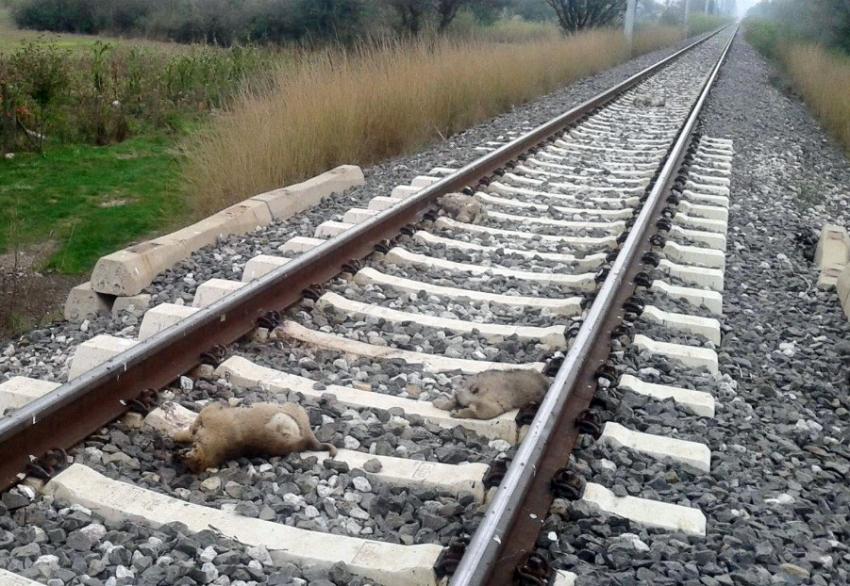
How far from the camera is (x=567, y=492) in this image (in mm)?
2650

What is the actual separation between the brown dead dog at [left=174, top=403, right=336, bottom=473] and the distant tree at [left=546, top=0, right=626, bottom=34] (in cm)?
2890

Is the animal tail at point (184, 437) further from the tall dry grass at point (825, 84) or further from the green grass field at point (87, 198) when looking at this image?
the tall dry grass at point (825, 84)

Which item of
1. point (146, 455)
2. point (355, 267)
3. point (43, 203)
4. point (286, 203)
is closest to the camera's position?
point (146, 455)

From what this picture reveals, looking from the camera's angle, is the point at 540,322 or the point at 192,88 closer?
the point at 540,322

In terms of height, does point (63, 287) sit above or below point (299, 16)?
below

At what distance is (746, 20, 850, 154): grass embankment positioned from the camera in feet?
42.2

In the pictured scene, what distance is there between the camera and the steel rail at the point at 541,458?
7.36 feet

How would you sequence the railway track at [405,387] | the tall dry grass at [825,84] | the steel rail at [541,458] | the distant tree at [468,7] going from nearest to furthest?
1. the steel rail at [541,458]
2. the railway track at [405,387]
3. the tall dry grass at [825,84]
4. the distant tree at [468,7]

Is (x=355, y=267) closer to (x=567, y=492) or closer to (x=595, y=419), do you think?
(x=595, y=419)

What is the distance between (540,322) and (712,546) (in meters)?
1.73

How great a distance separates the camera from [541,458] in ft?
9.00

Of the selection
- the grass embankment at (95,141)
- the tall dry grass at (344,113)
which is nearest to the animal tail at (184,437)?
the grass embankment at (95,141)

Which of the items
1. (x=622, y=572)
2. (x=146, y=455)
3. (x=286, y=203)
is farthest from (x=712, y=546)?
(x=286, y=203)

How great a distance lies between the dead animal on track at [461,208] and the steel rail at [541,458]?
1.57 m
